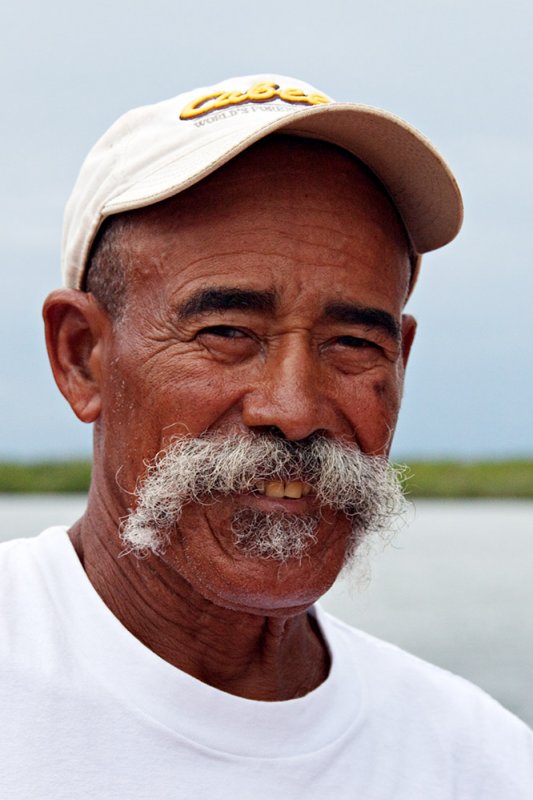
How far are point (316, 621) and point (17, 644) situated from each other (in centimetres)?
83

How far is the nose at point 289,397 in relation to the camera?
227 centimetres

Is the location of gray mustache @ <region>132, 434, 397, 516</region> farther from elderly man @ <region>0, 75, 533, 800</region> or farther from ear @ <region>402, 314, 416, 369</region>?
ear @ <region>402, 314, 416, 369</region>

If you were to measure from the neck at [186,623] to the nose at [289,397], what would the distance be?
46 centimetres

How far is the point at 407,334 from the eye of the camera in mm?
2945

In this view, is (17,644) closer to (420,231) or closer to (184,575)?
(184,575)

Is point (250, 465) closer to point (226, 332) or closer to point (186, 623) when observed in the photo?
point (226, 332)

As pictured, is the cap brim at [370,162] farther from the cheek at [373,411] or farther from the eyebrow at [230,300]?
the cheek at [373,411]

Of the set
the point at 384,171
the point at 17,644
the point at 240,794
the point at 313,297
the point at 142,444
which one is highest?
the point at 384,171

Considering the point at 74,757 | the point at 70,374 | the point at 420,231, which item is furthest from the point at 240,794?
the point at 420,231

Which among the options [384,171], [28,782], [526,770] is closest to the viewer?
[28,782]

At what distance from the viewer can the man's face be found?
2.34 m

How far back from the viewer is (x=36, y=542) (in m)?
2.68

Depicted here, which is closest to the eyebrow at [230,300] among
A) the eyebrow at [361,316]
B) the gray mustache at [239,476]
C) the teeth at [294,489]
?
the eyebrow at [361,316]

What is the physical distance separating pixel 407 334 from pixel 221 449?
84 centimetres
